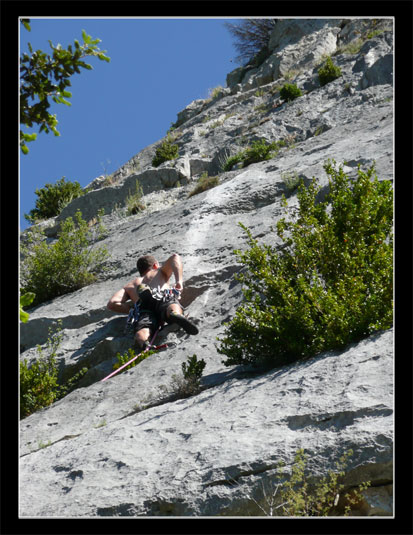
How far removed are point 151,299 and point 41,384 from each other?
6.63 ft

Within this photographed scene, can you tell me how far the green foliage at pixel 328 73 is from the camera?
735 inches

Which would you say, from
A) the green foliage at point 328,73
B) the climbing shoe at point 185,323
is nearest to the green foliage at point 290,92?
the green foliage at point 328,73

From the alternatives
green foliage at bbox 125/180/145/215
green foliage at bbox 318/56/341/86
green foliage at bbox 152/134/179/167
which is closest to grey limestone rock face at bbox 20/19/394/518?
green foliage at bbox 125/180/145/215

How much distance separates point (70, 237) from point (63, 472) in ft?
20.9

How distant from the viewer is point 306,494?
13.4 ft

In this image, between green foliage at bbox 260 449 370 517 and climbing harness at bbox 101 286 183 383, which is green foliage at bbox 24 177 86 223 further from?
green foliage at bbox 260 449 370 517

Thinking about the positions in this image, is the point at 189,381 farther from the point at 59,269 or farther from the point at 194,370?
the point at 59,269

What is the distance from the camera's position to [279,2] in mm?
4391

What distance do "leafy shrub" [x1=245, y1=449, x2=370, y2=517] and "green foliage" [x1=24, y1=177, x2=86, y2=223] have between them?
50.6 ft

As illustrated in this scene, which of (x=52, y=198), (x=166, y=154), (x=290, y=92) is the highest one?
(x=290, y=92)

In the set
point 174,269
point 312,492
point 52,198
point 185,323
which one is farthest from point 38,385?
point 52,198

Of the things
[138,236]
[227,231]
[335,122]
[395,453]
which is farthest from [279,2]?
[335,122]

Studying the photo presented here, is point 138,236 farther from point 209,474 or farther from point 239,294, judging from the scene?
Result: point 209,474

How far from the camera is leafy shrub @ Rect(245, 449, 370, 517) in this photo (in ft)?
13.4
